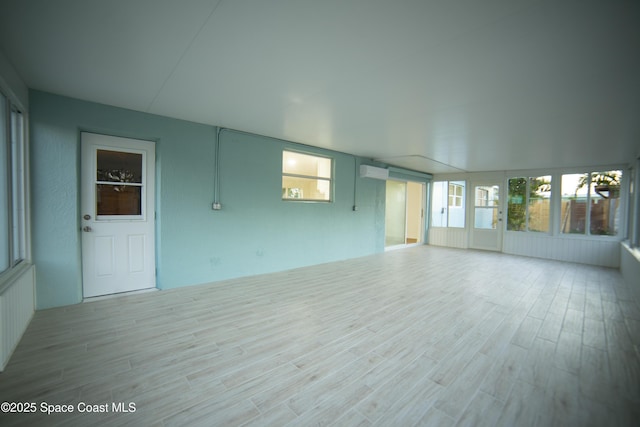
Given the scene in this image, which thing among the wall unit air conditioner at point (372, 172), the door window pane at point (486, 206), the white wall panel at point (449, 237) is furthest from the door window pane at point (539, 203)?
the wall unit air conditioner at point (372, 172)

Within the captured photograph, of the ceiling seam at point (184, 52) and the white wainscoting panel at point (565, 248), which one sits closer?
the ceiling seam at point (184, 52)

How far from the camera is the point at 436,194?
9328 millimetres

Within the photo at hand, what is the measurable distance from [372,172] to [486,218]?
4379mm

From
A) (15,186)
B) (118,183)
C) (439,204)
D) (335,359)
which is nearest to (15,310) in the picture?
(15,186)

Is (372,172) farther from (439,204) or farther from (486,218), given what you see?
(486,218)

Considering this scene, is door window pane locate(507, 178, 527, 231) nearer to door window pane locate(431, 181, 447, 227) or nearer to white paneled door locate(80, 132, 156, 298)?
door window pane locate(431, 181, 447, 227)

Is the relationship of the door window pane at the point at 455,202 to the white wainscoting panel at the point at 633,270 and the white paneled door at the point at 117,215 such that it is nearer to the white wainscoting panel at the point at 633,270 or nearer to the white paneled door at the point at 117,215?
the white wainscoting panel at the point at 633,270

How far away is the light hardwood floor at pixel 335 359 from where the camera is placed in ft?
5.47

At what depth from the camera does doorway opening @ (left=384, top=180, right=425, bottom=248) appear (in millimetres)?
9406

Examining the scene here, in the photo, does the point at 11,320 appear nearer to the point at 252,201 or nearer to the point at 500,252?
Answer: the point at 252,201

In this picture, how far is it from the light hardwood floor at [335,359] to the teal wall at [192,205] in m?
0.49

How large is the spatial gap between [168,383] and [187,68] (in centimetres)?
256

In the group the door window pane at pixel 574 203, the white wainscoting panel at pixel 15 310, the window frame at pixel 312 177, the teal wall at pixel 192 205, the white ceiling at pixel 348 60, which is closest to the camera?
the white ceiling at pixel 348 60

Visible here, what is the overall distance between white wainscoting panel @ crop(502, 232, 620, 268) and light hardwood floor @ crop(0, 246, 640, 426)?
3.14 metres
